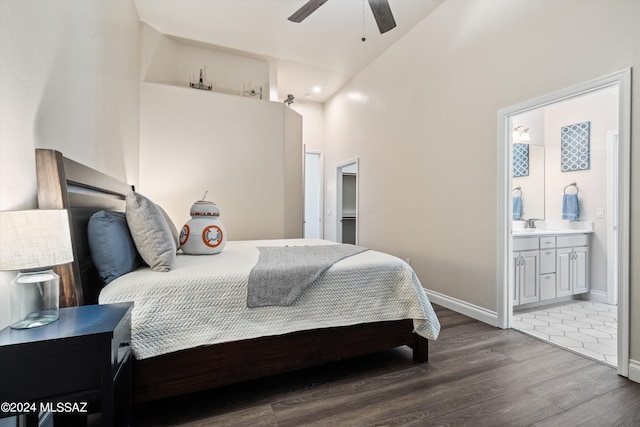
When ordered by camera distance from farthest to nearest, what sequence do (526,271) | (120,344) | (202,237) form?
1. (526,271)
2. (202,237)
3. (120,344)

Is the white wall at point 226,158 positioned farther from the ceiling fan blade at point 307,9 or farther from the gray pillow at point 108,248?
the gray pillow at point 108,248

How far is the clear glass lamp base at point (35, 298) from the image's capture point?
1.03 metres

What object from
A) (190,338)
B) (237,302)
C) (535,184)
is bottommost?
(190,338)

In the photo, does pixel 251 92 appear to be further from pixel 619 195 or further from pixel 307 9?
pixel 619 195

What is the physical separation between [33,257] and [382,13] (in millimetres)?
2756

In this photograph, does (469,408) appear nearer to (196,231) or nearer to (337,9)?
(196,231)

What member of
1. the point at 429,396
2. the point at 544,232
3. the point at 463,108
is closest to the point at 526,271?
the point at 544,232

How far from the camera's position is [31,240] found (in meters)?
0.97

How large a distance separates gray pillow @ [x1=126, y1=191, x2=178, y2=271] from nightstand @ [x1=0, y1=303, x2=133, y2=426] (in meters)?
0.63

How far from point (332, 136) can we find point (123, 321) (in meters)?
5.07

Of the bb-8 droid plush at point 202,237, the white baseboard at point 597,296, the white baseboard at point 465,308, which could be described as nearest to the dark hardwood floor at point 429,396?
the white baseboard at point 465,308

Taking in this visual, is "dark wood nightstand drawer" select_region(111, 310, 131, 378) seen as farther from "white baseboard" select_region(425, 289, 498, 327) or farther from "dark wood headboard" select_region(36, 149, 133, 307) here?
"white baseboard" select_region(425, 289, 498, 327)

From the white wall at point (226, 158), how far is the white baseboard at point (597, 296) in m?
3.71

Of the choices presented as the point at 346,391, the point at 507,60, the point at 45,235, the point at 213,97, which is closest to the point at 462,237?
the point at 507,60
